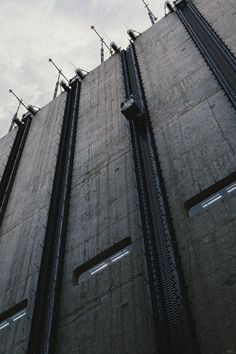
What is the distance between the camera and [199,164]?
12.5 metres

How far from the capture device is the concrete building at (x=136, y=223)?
31.1 ft

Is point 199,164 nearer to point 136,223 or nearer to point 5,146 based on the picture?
point 136,223

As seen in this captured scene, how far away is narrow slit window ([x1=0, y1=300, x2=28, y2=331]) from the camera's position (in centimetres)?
1300

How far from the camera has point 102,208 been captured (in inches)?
559

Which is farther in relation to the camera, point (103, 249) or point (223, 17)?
point (223, 17)

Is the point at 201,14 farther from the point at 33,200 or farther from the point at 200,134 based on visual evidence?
the point at 33,200

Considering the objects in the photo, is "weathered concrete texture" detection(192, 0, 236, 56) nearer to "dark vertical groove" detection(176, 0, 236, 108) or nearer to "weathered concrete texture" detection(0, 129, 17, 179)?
"dark vertical groove" detection(176, 0, 236, 108)

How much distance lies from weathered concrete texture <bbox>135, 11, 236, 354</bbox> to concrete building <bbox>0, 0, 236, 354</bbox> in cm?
4

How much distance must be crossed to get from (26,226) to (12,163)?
8242 millimetres

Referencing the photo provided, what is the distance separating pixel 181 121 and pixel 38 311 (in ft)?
27.2

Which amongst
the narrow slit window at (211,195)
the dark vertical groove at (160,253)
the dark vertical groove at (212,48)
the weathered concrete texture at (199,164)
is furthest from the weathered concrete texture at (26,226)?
the dark vertical groove at (212,48)

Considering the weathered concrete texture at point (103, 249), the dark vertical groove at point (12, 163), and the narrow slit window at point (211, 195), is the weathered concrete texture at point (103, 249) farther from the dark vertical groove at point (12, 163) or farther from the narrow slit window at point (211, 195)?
the dark vertical groove at point (12, 163)

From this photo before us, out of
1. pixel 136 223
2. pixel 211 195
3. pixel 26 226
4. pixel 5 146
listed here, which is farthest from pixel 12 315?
pixel 5 146

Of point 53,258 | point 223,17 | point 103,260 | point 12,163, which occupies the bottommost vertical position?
point 103,260
